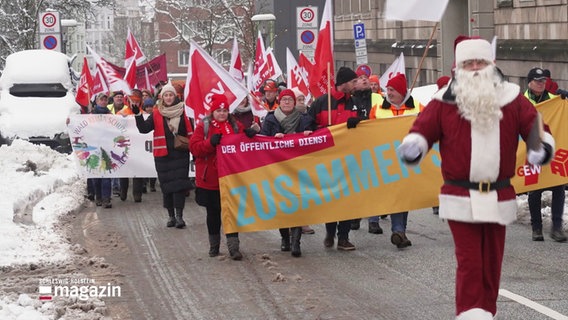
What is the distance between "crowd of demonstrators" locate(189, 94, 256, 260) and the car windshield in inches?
780

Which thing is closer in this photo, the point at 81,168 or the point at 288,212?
the point at 288,212

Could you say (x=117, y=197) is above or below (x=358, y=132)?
below

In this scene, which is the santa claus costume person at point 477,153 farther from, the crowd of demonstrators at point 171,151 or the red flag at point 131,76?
the red flag at point 131,76

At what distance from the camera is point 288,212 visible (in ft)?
40.7

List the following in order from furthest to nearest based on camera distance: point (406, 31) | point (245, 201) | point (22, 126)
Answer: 1. point (406, 31)
2. point (22, 126)
3. point (245, 201)

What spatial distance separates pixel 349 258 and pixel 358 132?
4.44 feet

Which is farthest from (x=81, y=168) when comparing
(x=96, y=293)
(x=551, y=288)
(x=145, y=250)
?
(x=551, y=288)

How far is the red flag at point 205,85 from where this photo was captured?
42.7ft

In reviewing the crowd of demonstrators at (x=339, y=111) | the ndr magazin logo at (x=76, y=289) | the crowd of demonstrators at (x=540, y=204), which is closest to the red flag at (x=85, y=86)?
the crowd of demonstrators at (x=339, y=111)

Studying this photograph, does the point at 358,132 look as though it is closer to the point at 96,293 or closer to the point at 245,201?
the point at 245,201

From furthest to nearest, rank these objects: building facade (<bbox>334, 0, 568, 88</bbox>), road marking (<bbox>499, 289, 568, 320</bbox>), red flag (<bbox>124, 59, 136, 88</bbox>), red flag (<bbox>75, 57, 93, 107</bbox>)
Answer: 1. building facade (<bbox>334, 0, 568, 88</bbox>)
2. red flag (<bbox>75, 57, 93, 107</bbox>)
3. red flag (<bbox>124, 59, 136, 88</bbox>)
4. road marking (<bbox>499, 289, 568, 320</bbox>)

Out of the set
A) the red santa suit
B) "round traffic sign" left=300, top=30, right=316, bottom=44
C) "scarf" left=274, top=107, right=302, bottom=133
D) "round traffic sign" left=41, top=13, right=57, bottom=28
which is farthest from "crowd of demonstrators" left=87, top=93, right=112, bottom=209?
"round traffic sign" left=41, top=13, right=57, bottom=28

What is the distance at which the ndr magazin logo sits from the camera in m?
9.93

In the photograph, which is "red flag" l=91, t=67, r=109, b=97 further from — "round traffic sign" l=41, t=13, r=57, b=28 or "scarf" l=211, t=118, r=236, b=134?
"scarf" l=211, t=118, r=236, b=134
